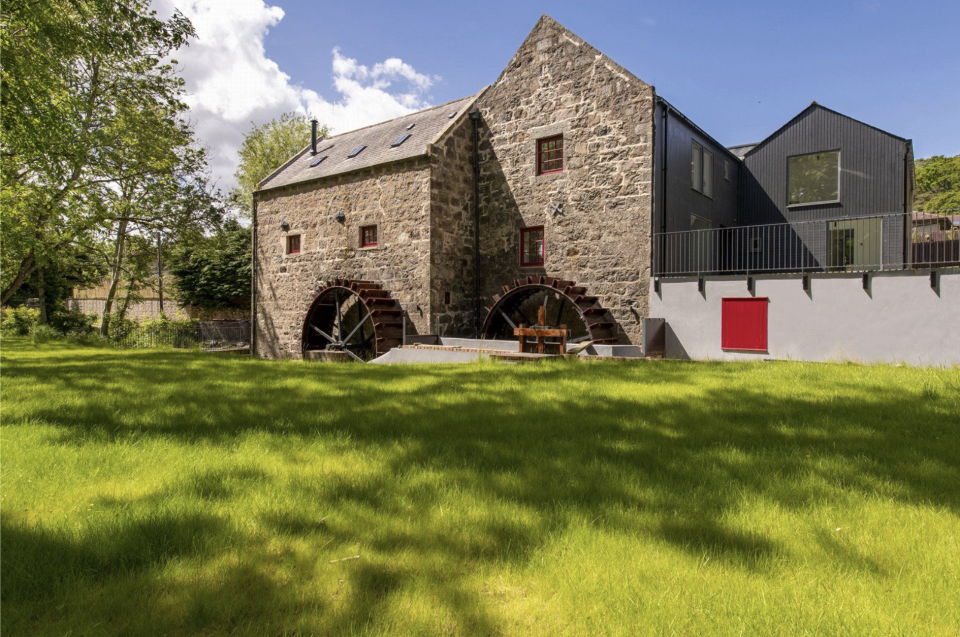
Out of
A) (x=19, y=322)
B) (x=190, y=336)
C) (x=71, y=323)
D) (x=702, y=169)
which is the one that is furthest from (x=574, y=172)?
(x=19, y=322)

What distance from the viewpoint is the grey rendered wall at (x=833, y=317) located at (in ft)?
34.7

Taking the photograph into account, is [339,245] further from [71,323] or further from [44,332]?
[71,323]

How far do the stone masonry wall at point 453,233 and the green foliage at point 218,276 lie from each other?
19.3 meters

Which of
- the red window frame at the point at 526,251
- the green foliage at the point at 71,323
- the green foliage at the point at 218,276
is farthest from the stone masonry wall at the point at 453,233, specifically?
the green foliage at the point at 71,323

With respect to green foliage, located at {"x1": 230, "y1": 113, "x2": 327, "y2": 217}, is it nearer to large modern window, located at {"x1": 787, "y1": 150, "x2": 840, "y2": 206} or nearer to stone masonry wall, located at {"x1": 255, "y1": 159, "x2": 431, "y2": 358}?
stone masonry wall, located at {"x1": 255, "y1": 159, "x2": 431, "y2": 358}

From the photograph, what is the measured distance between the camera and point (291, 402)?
5.62 metres

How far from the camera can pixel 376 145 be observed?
1877 centimetres

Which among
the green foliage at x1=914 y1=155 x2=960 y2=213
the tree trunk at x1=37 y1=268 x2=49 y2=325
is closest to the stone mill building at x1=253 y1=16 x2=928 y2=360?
the tree trunk at x1=37 y1=268 x2=49 y2=325

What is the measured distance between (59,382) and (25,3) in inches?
257

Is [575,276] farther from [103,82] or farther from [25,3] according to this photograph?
[103,82]

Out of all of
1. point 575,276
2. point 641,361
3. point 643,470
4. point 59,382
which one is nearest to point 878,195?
point 575,276

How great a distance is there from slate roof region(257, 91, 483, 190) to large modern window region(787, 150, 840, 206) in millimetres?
11072

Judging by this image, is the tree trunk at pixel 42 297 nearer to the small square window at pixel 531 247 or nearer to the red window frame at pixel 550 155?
the small square window at pixel 531 247

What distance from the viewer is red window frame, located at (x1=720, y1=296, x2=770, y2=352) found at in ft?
40.5
